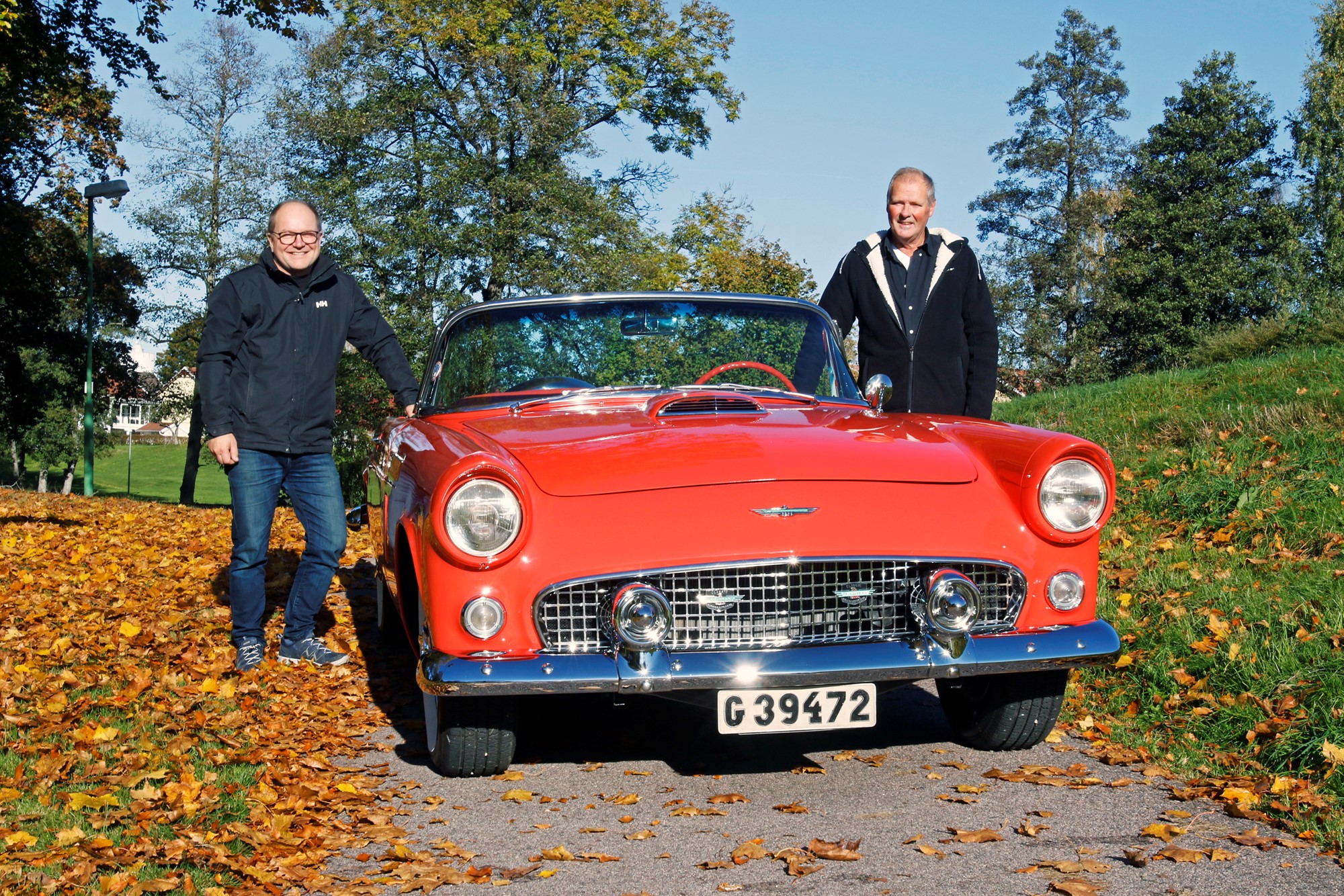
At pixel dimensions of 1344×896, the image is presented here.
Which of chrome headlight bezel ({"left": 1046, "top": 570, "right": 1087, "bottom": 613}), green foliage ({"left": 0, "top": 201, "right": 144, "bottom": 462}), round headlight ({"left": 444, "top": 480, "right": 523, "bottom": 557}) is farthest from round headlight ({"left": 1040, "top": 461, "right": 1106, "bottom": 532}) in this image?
green foliage ({"left": 0, "top": 201, "right": 144, "bottom": 462})

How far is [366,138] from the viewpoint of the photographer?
88.5 ft

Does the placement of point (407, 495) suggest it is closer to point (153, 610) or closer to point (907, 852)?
point (907, 852)

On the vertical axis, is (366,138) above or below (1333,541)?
above

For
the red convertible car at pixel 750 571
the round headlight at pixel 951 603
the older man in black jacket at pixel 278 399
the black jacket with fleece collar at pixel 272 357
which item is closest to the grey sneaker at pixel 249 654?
the older man in black jacket at pixel 278 399

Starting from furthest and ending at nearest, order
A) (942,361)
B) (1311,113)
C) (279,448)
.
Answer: (1311,113) → (942,361) → (279,448)

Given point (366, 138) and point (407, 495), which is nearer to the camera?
point (407, 495)

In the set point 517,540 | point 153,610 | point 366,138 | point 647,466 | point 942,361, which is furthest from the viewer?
point 366,138

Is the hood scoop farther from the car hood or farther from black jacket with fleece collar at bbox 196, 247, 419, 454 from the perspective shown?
black jacket with fleece collar at bbox 196, 247, 419, 454

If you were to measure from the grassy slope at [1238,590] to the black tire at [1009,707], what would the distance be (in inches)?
18.1

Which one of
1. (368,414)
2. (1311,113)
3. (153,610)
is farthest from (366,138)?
(1311,113)

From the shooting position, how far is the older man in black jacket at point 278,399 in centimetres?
495

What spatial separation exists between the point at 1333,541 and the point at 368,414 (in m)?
23.7

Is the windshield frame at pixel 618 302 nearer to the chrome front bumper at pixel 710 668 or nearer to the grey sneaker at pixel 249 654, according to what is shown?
the grey sneaker at pixel 249 654

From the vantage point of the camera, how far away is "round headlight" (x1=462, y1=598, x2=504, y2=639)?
338 cm
